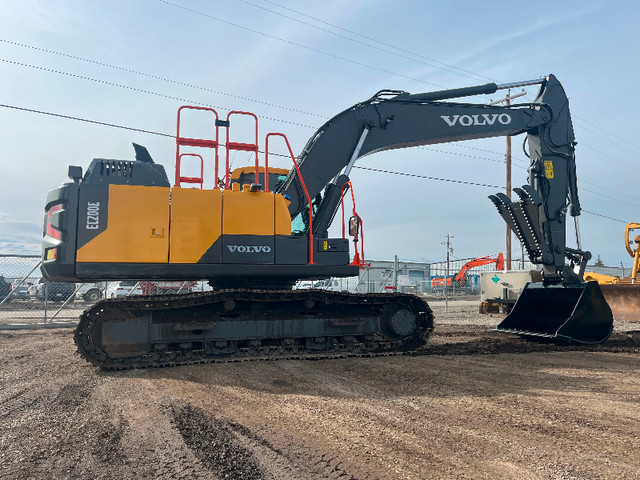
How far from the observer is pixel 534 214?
Result: 28.7 feet

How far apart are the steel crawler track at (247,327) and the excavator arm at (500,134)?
2062mm

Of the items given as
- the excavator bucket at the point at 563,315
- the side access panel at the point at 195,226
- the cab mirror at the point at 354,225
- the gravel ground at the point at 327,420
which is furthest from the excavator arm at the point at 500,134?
the gravel ground at the point at 327,420

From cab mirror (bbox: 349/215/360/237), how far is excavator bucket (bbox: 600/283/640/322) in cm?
886

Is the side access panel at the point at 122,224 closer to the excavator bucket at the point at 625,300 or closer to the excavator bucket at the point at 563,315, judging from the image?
the excavator bucket at the point at 563,315

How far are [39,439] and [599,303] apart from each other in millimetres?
8566

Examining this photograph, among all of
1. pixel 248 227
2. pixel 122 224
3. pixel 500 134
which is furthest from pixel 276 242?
pixel 500 134

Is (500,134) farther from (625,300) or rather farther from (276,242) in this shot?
(625,300)

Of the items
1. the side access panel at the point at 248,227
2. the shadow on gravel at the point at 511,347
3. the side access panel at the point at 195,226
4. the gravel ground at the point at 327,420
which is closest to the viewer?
the gravel ground at the point at 327,420

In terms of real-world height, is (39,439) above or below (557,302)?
below

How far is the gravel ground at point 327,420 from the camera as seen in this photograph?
302cm

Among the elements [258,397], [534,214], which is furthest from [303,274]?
[534,214]

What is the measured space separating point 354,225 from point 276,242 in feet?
4.20

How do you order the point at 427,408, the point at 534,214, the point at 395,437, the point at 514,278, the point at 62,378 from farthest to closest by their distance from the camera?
the point at 514,278
the point at 534,214
the point at 62,378
the point at 427,408
the point at 395,437

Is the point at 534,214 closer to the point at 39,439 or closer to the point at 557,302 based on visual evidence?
the point at 557,302
